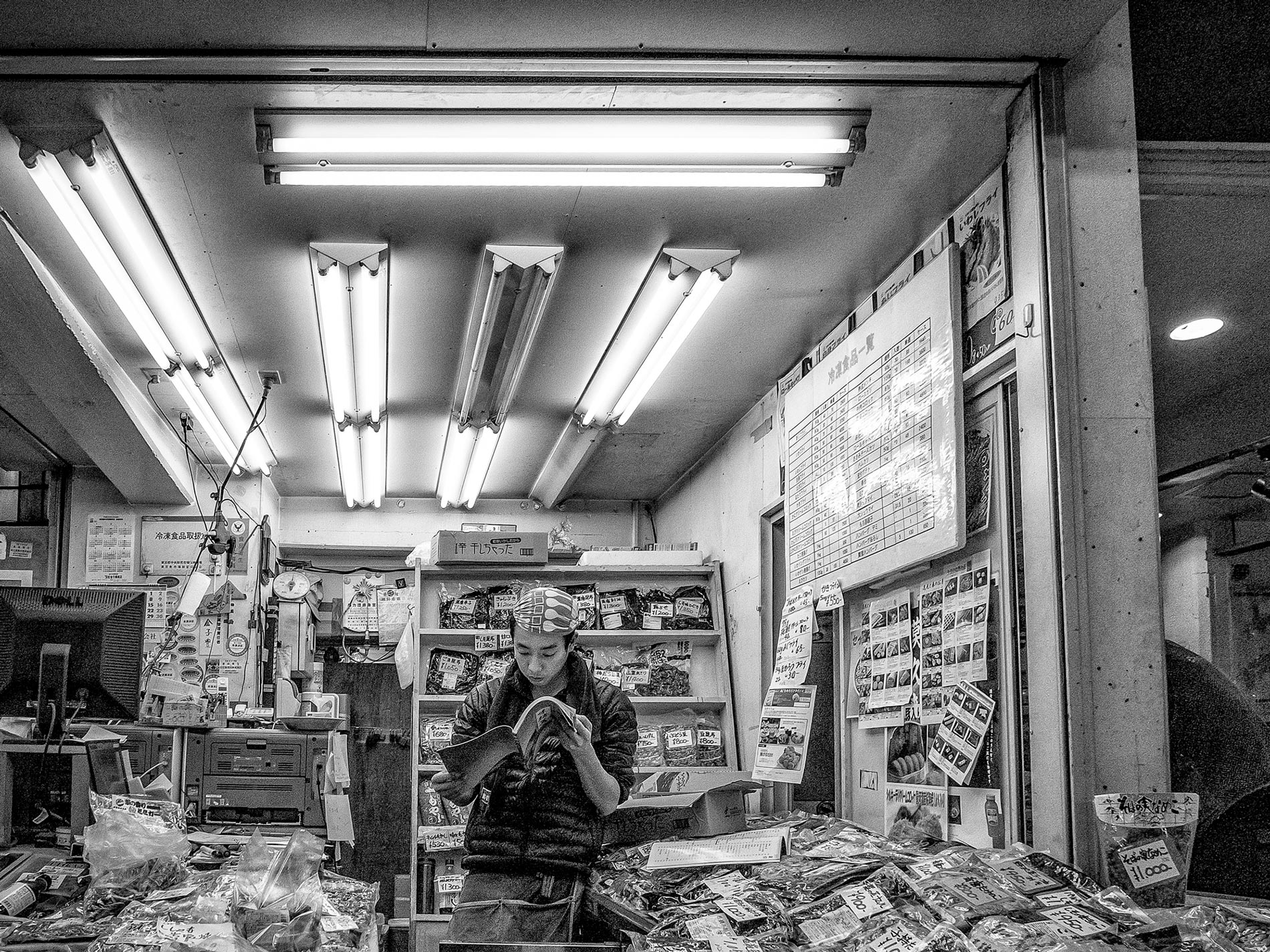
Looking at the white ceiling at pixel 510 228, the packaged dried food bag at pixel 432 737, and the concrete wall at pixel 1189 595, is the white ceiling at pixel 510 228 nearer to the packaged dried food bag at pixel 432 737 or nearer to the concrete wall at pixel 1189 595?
the concrete wall at pixel 1189 595

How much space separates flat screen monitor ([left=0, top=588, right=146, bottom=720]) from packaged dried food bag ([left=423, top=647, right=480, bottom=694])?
266 centimetres

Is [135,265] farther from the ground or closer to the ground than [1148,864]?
farther from the ground

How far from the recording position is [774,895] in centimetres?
317

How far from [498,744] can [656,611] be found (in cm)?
343

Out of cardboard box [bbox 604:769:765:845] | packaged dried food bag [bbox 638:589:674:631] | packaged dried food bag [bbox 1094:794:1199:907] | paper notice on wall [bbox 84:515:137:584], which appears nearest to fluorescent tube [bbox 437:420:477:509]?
packaged dried food bag [bbox 638:589:674:631]

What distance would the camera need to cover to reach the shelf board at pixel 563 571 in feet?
22.1

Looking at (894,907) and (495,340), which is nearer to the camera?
(894,907)

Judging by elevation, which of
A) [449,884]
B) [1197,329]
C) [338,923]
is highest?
[1197,329]

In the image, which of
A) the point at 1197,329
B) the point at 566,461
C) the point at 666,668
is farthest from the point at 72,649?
the point at 1197,329

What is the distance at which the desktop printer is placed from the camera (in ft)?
17.4

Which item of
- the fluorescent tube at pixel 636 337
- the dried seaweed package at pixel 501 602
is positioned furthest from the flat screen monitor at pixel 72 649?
the dried seaweed package at pixel 501 602

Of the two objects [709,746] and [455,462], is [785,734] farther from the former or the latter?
[455,462]

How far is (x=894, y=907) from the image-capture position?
2.83 m

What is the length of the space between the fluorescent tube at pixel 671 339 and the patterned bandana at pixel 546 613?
A: 1401 mm
